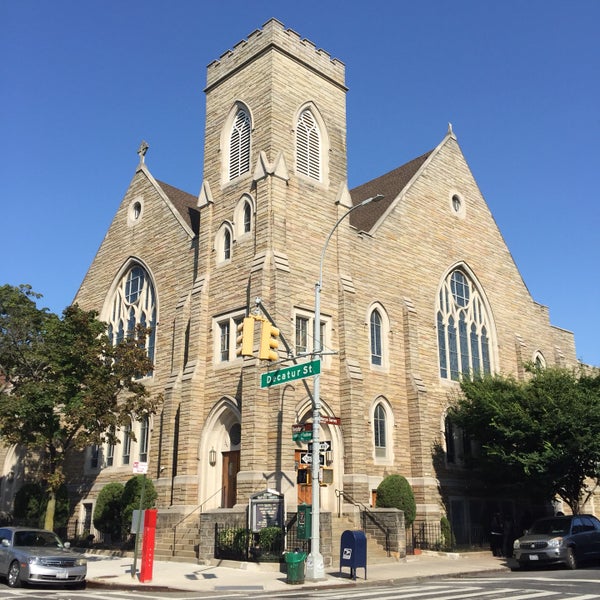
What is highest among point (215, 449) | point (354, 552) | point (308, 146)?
point (308, 146)

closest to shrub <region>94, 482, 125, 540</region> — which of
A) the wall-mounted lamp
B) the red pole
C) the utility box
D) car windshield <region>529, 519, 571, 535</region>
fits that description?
the wall-mounted lamp

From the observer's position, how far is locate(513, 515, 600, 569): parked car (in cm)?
1853

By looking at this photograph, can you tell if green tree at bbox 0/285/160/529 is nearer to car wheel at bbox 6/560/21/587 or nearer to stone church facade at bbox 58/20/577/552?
stone church facade at bbox 58/20/577/552

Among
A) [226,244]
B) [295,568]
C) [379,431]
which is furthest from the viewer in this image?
[226,244]

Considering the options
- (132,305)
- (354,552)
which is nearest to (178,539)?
(354,552)

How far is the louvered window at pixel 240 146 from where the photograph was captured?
84.6 feet

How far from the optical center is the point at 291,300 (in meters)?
22.5

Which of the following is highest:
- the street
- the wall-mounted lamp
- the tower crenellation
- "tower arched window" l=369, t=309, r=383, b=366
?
the tower crenellation

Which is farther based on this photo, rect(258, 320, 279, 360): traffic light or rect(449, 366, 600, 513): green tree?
rect(449, 366, 600, 513): green tree

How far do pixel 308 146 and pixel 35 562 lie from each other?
1731 cm

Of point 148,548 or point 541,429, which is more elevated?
point 541,429

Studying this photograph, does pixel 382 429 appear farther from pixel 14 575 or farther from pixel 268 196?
pixel 14 575

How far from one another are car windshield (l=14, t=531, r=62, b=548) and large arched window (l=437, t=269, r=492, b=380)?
56.0ft

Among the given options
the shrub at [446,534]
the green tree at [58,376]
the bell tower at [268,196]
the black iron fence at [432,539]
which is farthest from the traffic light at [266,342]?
the shrub at [446,534]
